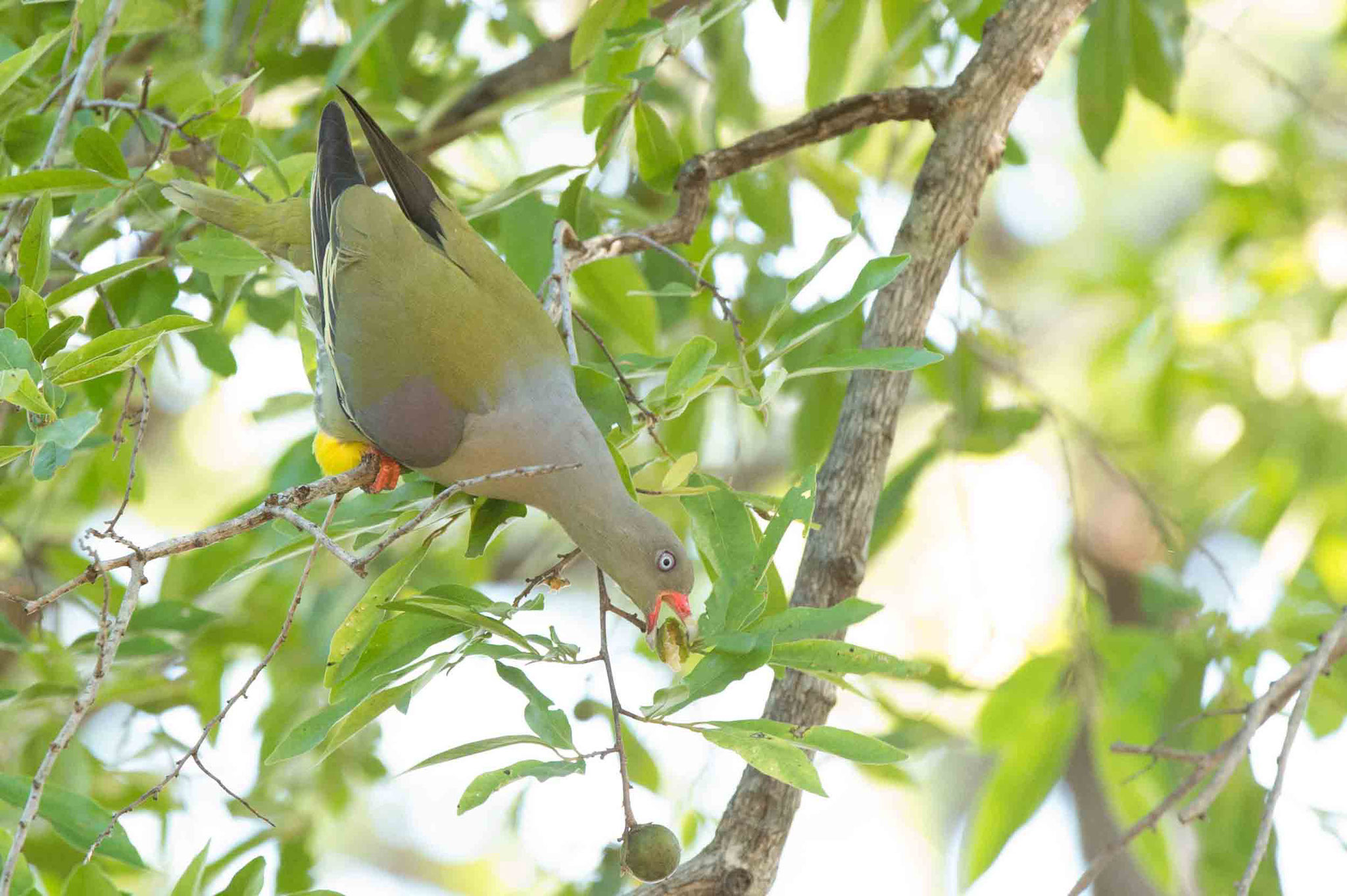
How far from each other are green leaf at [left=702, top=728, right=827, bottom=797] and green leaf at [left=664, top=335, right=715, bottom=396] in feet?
1.90

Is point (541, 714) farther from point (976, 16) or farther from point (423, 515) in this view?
point (976, 16)

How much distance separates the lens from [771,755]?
1.73 metres

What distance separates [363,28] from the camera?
2.79 metres

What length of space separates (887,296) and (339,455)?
4.32 feet

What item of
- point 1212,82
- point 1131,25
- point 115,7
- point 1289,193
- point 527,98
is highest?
point 1212,82

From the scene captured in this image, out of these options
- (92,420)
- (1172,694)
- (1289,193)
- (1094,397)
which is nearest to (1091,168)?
(1094,397)

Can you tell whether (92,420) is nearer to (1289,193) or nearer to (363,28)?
(363,28)

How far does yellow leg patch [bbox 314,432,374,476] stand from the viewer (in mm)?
2939

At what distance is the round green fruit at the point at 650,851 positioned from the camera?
70.2 inches

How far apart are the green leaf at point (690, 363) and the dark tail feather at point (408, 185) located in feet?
3.01

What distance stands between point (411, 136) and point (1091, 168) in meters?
6.21

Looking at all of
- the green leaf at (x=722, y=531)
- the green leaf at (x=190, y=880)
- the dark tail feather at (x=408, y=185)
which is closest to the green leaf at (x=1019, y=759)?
the green leaf at (x=722, y=531)

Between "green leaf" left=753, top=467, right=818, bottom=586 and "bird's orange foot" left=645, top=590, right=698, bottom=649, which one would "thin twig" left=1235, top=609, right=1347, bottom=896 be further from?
"bird's orange foot" left=645, top=590, right=698, bottom=649

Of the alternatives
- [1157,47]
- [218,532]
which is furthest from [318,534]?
[1157,47]
